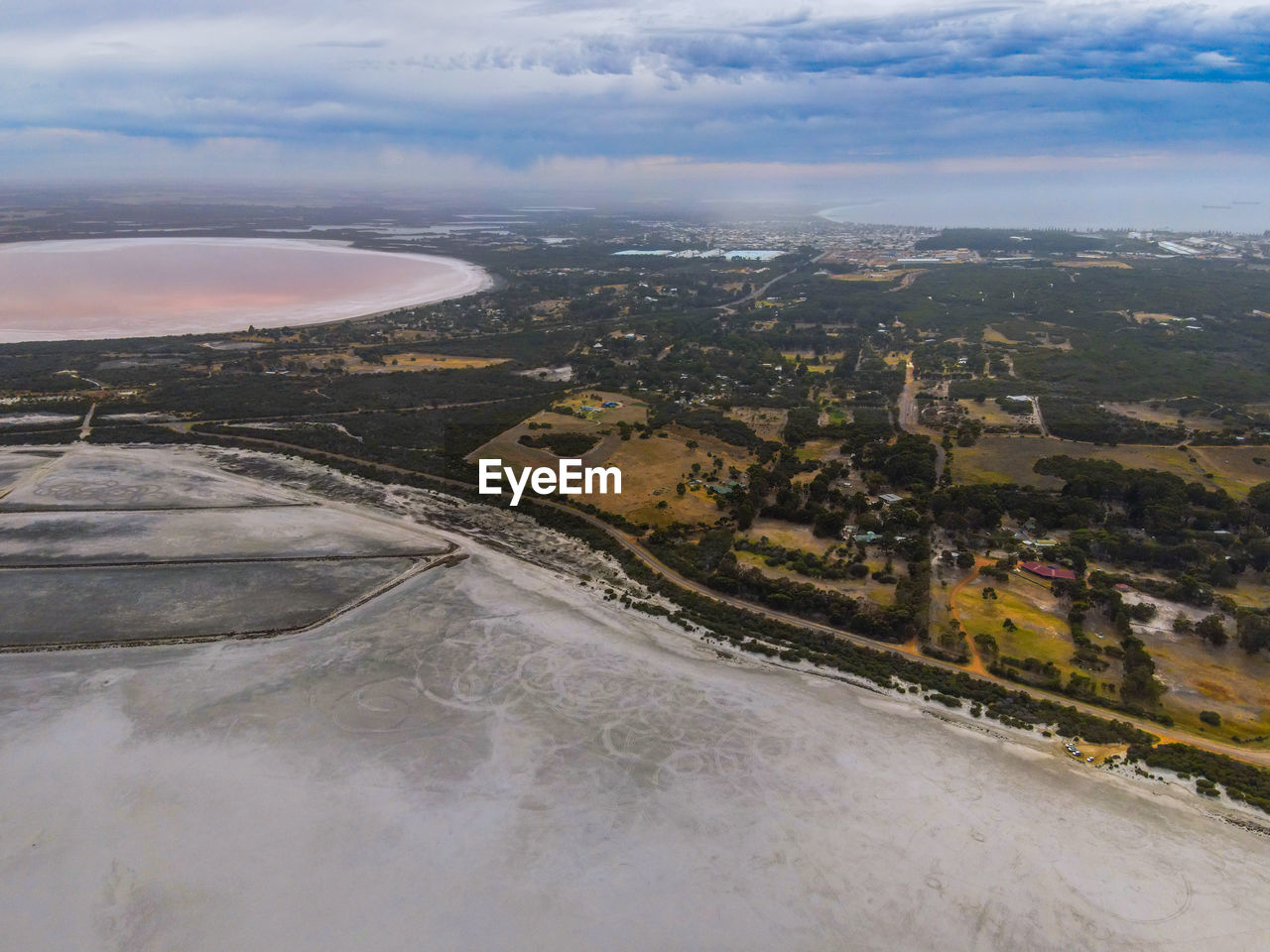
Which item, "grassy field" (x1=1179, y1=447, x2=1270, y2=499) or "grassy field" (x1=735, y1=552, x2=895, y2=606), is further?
"grassy field" (x1=1179, y1=447, x2=1270, y2=499)

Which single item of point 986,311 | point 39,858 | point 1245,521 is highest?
point 986,311

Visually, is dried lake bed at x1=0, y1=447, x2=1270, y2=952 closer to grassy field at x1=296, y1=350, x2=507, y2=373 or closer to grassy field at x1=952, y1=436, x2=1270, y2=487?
grassy field at x1=952, y1=436, x2=1270, y2=487

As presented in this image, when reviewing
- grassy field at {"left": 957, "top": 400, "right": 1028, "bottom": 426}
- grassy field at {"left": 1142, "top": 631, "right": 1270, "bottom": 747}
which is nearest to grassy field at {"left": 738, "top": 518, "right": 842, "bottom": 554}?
grassy field at {"left": 1142, "top": 631, "right": 1270, "bottom": 747}

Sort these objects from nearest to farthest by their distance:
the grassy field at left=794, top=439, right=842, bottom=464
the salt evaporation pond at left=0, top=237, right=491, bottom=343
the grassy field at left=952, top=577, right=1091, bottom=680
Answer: the grassy field at left=952, top=577, right=1091, bottom=680 < the grassy field at left=794, top=439, right=842, bottom=464 < the salt evaporation pond at left=0, top=237, right=491, bottom=343

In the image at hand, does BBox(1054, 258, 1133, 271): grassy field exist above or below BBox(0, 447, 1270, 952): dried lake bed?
above

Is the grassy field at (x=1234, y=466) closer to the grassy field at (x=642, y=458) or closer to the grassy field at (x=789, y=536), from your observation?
the grassy field at (x=789, y=536)

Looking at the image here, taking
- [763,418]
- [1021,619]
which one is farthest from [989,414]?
[1021,619]

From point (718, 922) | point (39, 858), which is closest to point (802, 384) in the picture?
point (718, 922)

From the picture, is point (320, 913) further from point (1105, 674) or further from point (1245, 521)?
point (1245, 521)
